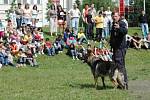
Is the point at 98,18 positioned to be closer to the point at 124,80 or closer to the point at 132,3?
the point at 124,80

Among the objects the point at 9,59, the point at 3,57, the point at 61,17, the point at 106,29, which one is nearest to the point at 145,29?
the point at 106,29

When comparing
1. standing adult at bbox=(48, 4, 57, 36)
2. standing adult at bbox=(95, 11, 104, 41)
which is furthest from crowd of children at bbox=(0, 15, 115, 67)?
standing adult at bbox=(48, 4, 57, 36)

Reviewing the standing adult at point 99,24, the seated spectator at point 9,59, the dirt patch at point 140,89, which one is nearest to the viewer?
the dirt patch at point 140,89

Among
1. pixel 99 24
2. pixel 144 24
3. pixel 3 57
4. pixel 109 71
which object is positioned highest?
pixel 99 24

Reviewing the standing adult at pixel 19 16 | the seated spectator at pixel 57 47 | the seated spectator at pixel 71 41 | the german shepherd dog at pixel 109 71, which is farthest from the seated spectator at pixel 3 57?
the german shepherd dog at pixel 109 71

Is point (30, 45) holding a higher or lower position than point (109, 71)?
lower

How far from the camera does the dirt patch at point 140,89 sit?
13.7 meters

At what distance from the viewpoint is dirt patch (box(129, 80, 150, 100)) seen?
45.0 feet

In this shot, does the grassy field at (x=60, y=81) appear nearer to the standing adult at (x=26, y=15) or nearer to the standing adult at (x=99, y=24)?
the standing adult at (x=99, y=24)

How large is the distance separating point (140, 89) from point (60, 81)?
3.24m

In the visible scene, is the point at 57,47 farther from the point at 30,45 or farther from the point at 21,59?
the point at 21,59

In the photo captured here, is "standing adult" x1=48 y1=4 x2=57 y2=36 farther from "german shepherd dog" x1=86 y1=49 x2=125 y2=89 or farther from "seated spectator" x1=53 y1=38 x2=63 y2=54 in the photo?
"german shepherd dog" x1=86 y1=49 x2=125 y2=89

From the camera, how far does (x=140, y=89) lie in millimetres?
15125

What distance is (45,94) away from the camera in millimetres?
14070
